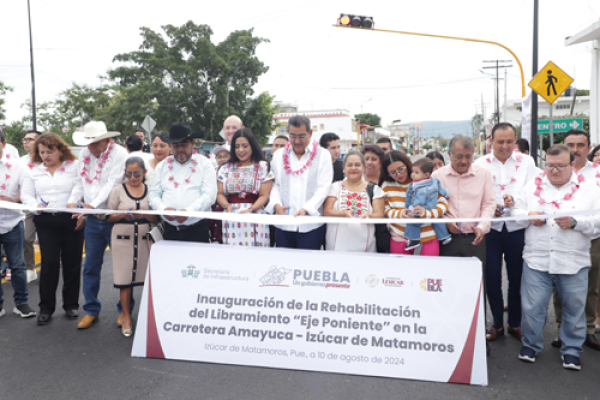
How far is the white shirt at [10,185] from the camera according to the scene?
535 cm

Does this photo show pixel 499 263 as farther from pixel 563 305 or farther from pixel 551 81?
pixel 551 81

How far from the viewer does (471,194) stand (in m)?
4.27

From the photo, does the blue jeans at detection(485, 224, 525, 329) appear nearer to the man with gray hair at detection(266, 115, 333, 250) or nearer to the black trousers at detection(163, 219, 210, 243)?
the man with gray hair at detection(266, 115, 333, 250)

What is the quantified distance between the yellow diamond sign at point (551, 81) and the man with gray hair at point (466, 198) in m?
7.07

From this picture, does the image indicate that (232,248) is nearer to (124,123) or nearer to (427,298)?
(427,298)

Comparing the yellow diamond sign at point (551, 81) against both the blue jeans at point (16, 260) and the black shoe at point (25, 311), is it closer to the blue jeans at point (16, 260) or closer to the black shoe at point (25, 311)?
the blue jeans at point (16, 260)

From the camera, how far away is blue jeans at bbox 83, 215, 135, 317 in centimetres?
505

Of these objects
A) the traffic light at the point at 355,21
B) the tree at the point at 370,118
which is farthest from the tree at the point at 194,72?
the tree at the point at 370,118

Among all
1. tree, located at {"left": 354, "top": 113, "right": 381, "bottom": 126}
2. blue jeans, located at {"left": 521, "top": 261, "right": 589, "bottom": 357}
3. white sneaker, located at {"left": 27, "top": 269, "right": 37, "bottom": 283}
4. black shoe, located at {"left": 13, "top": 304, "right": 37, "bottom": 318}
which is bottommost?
black shoe, located at {"left": 13, "top": 304, "right": 37, "bottom": 318}

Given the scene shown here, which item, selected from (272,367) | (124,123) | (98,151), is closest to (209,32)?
(124,123)

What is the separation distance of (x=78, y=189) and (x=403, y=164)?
352 cm

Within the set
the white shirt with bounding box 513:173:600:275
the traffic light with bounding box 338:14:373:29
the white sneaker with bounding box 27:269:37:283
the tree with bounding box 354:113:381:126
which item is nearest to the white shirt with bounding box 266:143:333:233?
the white shirt with bounding box 513:173:600:275

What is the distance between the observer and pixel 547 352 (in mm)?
4316

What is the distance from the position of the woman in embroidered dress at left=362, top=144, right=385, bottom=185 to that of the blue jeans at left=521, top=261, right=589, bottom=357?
161cm
